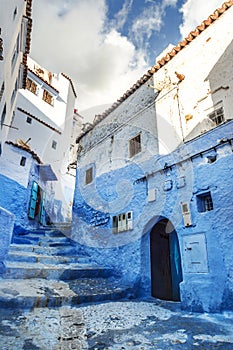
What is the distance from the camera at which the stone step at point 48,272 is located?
5207 millimetres

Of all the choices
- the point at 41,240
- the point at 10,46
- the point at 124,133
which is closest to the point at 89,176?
the point at 124,133

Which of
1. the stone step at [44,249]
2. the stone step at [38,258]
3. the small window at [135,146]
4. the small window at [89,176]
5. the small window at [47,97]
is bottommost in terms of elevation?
the stone step at [38,258]

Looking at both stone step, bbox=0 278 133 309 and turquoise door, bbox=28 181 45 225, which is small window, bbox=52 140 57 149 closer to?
turquoise door, bbox=28 181 45 225

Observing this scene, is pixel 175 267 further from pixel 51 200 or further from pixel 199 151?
pixel 51 200

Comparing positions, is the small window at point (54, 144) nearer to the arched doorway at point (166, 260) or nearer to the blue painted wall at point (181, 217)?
the blue painted wall at point (181, 217)

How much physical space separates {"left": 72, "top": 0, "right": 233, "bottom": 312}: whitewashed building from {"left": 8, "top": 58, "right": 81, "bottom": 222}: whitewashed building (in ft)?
18.9

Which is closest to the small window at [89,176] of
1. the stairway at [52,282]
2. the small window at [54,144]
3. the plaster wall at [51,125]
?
the stairway at [52,282]

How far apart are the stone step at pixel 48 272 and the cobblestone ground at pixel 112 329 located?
59.1 inches

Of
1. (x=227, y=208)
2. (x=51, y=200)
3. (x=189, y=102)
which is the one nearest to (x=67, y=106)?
(x=51, y=200)

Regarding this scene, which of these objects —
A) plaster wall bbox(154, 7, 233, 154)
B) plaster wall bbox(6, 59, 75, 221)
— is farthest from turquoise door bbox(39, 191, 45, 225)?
plaster wall bbox(154, 7, 233, 154)

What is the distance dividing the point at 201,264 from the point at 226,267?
499 millimetres

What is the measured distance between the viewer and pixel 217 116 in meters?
5.88

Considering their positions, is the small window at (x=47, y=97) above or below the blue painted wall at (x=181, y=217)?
above

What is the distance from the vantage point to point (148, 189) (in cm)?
655
